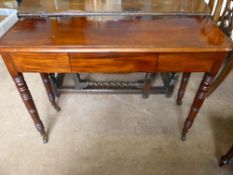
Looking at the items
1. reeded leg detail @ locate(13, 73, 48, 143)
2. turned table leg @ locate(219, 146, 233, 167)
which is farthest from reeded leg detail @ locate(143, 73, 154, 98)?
reeded leg detail @ locate(13, 73, 48, 143)

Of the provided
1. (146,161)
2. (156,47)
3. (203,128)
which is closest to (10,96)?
(146,161)

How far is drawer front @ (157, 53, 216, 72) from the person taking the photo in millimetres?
830

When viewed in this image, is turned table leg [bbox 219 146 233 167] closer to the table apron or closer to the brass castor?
the table apron

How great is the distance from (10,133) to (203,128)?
4.47ft

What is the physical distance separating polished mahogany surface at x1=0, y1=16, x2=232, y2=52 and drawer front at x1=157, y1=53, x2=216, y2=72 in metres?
0.04

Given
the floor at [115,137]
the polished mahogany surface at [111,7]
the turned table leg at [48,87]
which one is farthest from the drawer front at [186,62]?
the turned table leg at [48,87]

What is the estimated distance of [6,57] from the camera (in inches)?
33.0

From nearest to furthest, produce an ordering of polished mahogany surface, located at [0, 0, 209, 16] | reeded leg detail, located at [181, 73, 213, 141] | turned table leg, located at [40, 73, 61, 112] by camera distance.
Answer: reeded leg detail, located at [181, 73, 213, 141]
polished mahogany surface, located at [0, 0, 209, 16]
turned table leg, located at [40, 73, 61, 112]

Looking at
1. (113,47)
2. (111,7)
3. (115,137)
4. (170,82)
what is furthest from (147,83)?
(113,47)

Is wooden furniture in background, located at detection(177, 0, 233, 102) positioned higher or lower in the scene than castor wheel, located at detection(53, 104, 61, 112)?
higher

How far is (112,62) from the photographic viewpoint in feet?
2.81

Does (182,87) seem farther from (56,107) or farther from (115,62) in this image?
(56,107)

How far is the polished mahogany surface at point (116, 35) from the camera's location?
800mm

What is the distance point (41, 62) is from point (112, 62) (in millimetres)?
308
